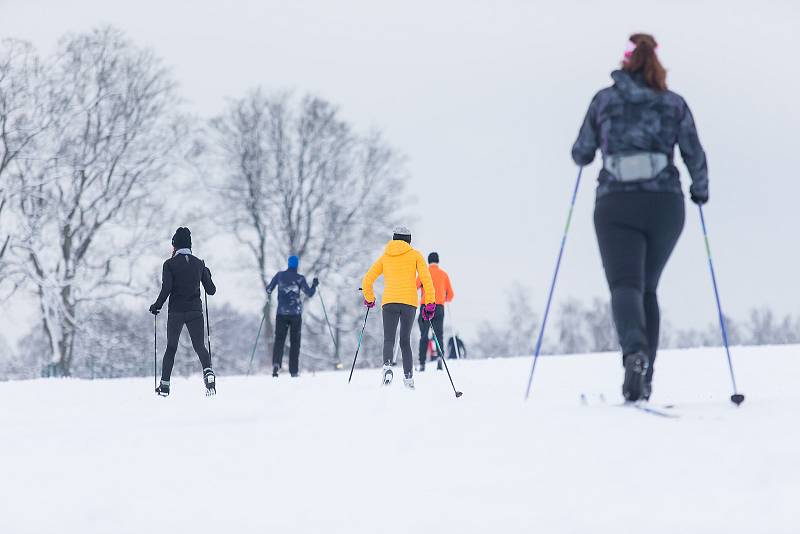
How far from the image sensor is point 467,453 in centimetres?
411

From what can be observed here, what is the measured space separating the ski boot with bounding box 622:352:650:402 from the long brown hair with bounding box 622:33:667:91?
67.2 inches

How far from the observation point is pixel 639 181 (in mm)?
5391

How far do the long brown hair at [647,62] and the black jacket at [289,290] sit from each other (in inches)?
350

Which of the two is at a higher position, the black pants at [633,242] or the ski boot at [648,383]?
the black pants at [633,242]

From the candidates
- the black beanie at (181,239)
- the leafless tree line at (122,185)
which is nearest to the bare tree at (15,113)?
the leafless tree line at (122,185)

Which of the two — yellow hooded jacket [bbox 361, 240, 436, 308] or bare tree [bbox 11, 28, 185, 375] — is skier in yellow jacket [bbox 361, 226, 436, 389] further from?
bare tree [bbox 11, 28, 185, 375]

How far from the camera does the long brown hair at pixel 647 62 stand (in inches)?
215

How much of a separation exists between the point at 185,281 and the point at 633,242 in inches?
232

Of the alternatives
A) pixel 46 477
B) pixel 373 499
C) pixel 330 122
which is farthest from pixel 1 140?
pixel 373 499

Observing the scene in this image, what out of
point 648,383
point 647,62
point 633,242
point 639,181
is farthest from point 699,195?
point 648,383

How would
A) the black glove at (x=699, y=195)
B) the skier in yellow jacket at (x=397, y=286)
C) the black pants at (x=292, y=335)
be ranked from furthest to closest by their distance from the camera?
the black pants at (x=292, y=335) → the skier in yellow jacket at (x=397, y=286) → the black glove at (x=699, y=195)

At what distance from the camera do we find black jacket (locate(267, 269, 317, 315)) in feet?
45.3

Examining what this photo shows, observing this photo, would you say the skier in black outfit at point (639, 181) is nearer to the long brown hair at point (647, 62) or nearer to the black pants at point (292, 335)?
the long brown hair at point (647, 62)

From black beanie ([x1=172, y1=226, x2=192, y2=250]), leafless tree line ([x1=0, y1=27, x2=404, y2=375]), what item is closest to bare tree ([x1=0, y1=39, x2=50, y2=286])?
leafless tree line ([x1=0, y1=27, x2=404, y2=375])
